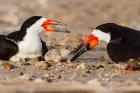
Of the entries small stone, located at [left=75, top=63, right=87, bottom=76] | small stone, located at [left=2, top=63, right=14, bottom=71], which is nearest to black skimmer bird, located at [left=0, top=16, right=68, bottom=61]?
small stone, located at [left=2, top=63, right=14, bottom=71]

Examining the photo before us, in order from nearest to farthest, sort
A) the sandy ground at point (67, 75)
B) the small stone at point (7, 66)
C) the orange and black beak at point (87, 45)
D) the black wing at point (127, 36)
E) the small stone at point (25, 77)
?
the sandy ground at point (67, 75), the small stone at point (25, 77), the black wing at point (127, 36), the small stone at point (7, 66), the orange and black beak at point (87, 45)

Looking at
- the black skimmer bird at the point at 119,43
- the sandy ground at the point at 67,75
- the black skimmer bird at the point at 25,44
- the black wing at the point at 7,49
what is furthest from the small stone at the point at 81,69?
the black wing at the point at 7,49

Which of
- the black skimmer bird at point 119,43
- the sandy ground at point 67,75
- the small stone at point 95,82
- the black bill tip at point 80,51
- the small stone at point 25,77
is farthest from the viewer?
the black bill tip at point 80,51

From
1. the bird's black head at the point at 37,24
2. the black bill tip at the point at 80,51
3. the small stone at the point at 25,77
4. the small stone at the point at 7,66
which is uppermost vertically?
the bird's black head at the point at 37,24

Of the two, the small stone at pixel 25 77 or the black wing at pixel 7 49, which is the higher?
the black wing at pixel 7 49

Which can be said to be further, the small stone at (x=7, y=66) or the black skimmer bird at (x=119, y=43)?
the small stone at (x=7, y=66)

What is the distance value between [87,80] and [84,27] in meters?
10.2

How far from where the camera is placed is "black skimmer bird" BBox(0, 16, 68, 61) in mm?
12227

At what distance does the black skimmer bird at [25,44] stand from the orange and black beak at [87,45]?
0.52m

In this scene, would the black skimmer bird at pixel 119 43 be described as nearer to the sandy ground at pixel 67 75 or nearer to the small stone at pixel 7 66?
the sandy ground at pixel 67 75

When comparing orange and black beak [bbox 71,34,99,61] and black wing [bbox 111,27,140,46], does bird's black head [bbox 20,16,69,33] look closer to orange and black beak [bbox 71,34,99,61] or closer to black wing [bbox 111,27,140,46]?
orange and black beak [bbox 71,34,99,61]

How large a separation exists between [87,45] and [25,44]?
38.3 inches

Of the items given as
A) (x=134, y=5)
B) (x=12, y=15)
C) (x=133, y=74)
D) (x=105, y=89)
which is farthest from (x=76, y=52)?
(x=134, y=5)

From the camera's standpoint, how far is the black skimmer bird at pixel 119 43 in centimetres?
1122
